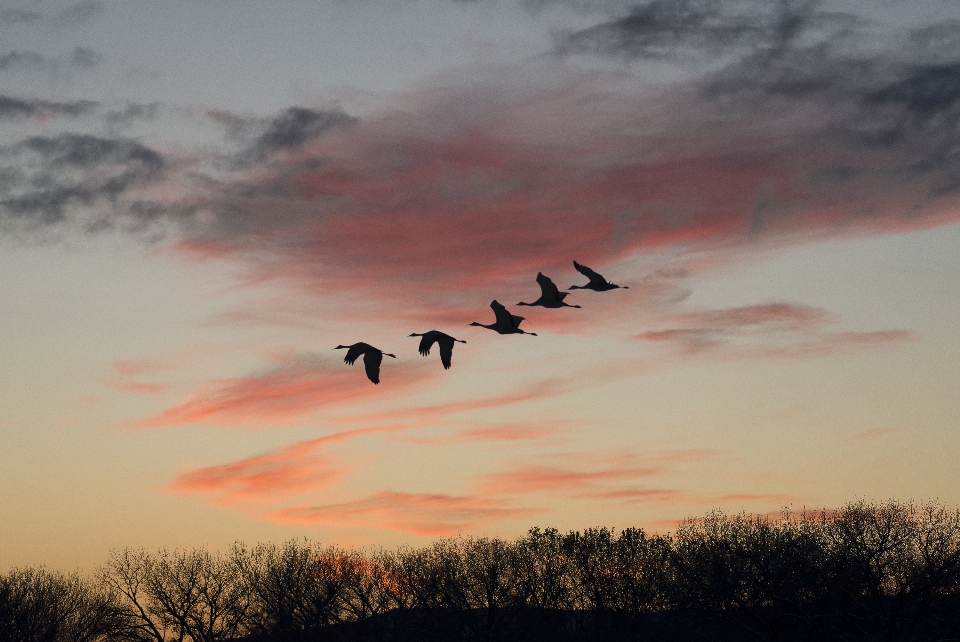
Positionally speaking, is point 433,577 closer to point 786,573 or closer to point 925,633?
point 786,573

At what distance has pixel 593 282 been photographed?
36.8 meters

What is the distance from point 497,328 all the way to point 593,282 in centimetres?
373

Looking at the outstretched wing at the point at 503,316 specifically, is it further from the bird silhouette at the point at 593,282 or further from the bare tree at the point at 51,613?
the bare tree at the point at 51,613

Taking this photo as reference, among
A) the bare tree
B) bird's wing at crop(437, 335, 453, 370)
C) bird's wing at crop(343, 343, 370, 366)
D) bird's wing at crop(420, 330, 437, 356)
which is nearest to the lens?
bird's wing at crop(437, 335, 453, 370)

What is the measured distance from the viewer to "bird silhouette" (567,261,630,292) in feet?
118

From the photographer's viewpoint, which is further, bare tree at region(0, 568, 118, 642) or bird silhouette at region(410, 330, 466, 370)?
bare tree at region(0, 568, 118, 642)

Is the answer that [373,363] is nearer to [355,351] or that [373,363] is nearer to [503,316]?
[355,351]

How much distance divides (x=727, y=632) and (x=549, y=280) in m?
59.6

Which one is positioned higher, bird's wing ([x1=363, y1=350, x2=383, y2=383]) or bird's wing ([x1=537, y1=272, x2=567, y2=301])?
bird's wing ([x1=537, y1=272, x2=567, y2=301])

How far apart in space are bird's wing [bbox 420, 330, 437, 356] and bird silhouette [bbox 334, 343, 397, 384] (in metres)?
1.26

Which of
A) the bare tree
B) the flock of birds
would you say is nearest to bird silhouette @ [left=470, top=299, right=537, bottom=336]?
the flock of birds

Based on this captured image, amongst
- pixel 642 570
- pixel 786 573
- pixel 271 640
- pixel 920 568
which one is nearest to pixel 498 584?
pixel 642 570

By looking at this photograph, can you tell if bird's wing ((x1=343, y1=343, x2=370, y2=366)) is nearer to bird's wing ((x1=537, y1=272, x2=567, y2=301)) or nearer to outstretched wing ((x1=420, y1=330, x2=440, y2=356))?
outstretched wing ((x1=420, y1=330, x2=440, y2=356))

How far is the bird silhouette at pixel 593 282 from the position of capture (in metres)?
35.9
